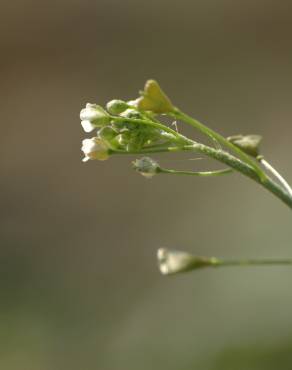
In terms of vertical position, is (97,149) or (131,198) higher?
(131,198)

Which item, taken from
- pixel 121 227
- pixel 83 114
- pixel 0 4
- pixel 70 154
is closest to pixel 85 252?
pixel 121 227

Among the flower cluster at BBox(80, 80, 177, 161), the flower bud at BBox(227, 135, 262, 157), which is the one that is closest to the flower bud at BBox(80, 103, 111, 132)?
the flower cluster at BBox(80, 80, 177, 161)

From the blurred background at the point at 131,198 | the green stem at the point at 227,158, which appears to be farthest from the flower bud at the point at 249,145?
the blurred background at the point at 131,198

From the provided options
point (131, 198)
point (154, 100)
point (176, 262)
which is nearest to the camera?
point (176, 262)

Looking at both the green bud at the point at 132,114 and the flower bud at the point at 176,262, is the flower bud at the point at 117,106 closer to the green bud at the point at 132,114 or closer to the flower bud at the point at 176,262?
the green bud at the point at 132,114

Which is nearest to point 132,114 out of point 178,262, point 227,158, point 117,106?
point 117,106

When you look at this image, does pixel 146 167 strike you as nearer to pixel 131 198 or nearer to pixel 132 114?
pixel 132 114
